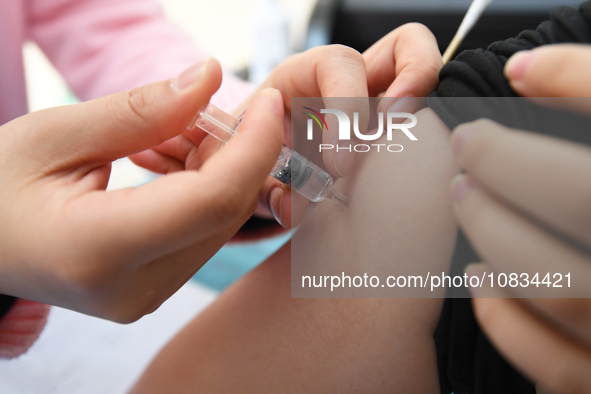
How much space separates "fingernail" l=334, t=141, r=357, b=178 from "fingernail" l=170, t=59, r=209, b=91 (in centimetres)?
25

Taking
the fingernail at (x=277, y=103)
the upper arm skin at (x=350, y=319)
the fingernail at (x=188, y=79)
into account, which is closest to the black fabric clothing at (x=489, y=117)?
the upper arm skin at (x=350, y=319)

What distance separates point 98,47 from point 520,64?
1456 mm

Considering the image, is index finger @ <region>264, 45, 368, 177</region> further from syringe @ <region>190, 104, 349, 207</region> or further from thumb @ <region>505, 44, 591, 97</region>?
thumb @ <region>505, 44, 591, 97</region>

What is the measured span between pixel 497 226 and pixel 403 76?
376 millimetres

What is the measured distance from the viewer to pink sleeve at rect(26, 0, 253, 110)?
4.24ft

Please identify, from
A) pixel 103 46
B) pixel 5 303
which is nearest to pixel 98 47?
pixel 103 46

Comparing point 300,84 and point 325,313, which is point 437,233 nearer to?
point 325,313

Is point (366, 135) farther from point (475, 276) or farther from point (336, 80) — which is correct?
point (475, 276)

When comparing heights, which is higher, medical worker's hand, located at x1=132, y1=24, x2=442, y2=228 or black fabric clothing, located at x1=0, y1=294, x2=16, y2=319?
medical worker's hand, located at x1=132, y1=24, x2=442, y2=228

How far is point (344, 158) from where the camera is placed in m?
0.59

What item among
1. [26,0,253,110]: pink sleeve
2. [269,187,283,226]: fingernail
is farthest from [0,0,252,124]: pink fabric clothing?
[269,187,283,226]: fingernail

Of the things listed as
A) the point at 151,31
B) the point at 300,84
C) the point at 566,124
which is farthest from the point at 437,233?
the point at 151,31

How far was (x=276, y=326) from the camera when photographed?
58cm

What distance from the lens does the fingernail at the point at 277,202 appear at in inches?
27.0
